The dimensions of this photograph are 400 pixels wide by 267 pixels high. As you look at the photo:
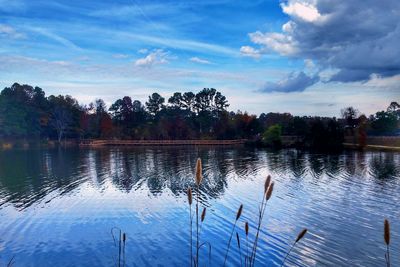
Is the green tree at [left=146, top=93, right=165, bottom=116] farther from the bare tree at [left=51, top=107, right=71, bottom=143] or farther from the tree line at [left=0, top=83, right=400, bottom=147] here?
the bare tree at [left=51, top=107, right=71, bottom=143]

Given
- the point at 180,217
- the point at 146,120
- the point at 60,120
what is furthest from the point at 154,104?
the point at 180,217

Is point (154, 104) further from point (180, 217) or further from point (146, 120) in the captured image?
point (180, 217)

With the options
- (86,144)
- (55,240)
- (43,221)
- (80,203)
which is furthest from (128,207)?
(86,144)

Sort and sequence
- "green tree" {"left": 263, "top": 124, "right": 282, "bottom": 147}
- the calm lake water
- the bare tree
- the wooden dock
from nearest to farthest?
the calm lake water, "green tree" {"left": 263, "top": 124, "right": 282, "bottom": 147}, the wooden dock, the bare tree

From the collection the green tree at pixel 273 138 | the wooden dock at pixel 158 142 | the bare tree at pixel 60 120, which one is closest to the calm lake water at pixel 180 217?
the green tree at pixel 273 138

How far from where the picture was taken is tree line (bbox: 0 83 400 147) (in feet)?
284

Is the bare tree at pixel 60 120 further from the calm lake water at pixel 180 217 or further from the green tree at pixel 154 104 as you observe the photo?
the calm lake water at pixel 180 217

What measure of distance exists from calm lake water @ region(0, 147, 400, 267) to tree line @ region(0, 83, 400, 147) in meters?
54.1

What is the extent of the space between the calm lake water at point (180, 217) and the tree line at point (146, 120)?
54113 millimetres

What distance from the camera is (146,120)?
343ft

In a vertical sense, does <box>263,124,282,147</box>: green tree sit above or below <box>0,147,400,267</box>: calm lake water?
above

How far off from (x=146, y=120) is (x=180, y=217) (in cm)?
8939

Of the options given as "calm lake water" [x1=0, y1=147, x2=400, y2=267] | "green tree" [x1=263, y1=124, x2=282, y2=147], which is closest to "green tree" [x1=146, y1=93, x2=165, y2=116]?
"green tree" [x1=263, y1=124, x2=282, y2=147]

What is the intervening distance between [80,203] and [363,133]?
64.8m
